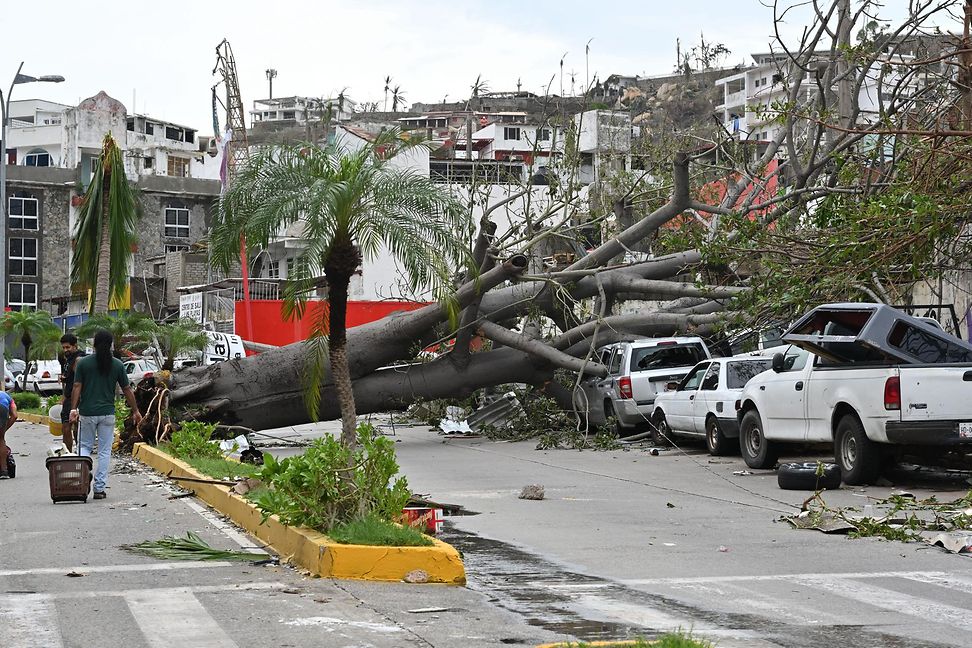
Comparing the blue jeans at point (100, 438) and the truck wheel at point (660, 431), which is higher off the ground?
the blue jeans at point (100, 438)

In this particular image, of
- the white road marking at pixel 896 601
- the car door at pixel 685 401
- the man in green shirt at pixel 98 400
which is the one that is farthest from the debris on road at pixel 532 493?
the car door at pixel 685 401

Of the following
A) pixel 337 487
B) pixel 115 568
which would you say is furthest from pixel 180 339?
pixel 337 487

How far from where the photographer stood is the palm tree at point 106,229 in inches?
1189

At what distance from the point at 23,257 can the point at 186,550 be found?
232 feet

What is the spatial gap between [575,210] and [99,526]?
45.9 feet

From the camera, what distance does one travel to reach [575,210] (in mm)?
23750

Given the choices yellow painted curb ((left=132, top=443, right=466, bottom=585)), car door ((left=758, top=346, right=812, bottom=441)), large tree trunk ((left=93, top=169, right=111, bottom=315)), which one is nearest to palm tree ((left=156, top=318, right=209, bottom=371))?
large tree trunk ((left=93, top=169, right=111, bottom=315))

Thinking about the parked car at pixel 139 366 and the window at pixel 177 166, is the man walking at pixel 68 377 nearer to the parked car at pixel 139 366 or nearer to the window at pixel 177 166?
the parked car at pixel 139 366

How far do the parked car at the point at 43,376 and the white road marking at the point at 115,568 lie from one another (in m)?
48.7

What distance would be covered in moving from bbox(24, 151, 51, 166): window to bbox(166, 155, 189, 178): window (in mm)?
9541

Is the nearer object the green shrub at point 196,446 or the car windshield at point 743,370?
the green shrub at point 196,446

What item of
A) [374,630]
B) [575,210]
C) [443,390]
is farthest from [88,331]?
[374,630]

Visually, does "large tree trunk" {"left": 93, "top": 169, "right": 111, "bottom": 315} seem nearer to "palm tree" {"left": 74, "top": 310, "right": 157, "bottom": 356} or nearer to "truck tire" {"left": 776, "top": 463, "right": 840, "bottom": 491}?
"palm tree" {"left": 74, "top": 310, "right": 157, "bottom": 356}

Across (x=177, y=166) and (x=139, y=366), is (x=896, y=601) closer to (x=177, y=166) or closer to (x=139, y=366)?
(x=139, y=366)
